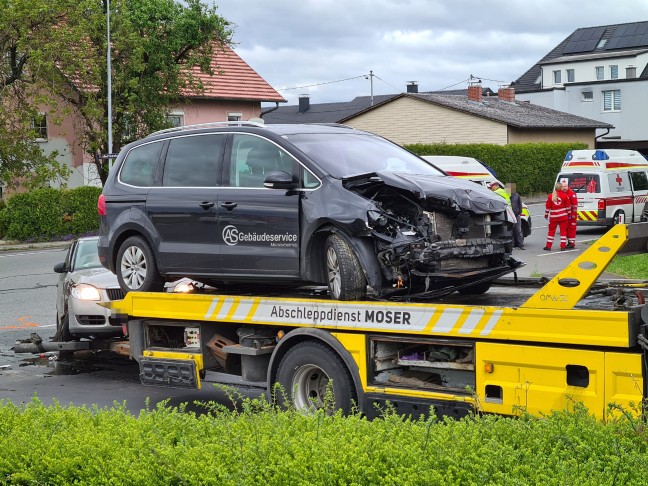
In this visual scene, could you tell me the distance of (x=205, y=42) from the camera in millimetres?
37250

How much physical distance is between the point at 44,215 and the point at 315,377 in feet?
88.1

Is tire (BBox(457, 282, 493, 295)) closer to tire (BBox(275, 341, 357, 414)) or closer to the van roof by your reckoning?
tire (BBox(275, 341, 357, 414))

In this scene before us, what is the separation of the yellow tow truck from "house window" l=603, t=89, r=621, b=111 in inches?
2649

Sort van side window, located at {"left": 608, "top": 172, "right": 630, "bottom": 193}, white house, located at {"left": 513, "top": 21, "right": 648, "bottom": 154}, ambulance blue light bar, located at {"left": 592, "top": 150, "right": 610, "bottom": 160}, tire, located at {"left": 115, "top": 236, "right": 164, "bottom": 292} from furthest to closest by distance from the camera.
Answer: white house, located at {"left": 513, "top": 21, "right": 648, "bottom": 154}
ambulance blue light bar, located at {"left": 592, "top": 150, "right": 610, "bottom": 160}
van side window, located at {"left": 608, "top": 172, "right": 630, "bottom": 193}
tire, located at {"left": 115, "top": 236, "right": 164, "bottom": 292}

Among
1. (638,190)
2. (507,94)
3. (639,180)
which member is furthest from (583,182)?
(507,94)

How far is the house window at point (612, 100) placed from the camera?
73125 millimetres

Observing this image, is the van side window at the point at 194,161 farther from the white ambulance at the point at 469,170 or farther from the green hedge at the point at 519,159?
the green hedge at the point at 519,159

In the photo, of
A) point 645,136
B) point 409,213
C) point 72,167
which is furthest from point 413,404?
point 645,136

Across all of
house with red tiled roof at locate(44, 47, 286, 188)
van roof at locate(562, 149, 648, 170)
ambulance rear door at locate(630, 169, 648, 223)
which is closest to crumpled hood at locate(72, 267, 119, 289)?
van roof at locate(562, 149, 648, 170)

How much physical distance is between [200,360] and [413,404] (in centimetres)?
251

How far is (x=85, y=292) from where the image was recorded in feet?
40.5

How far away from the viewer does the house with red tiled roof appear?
3953 cm

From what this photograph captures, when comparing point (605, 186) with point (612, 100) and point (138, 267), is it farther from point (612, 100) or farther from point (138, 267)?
point (612, 100)

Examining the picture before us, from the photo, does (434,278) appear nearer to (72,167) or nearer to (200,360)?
(200,360)
